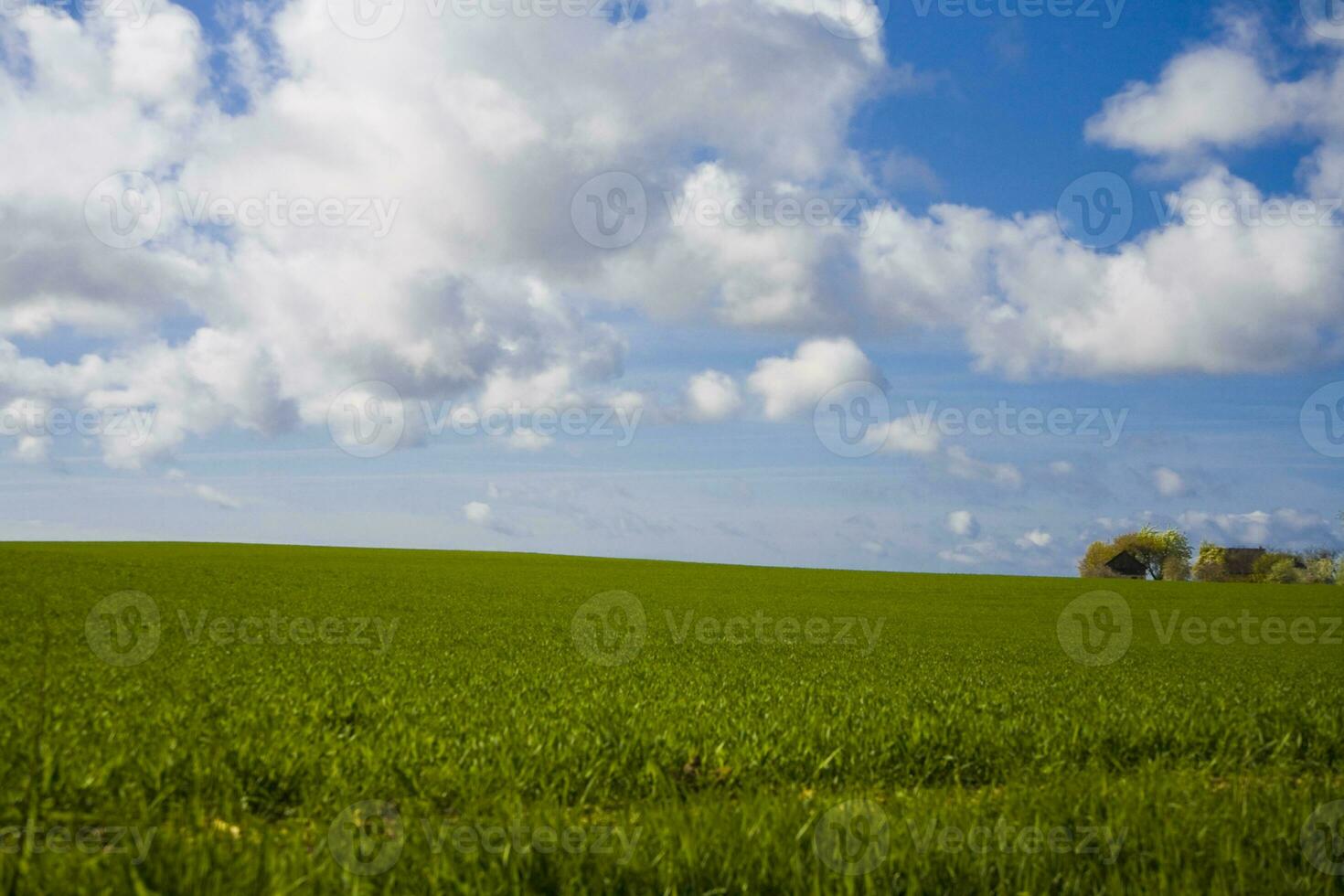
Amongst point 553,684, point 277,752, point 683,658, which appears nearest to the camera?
point 277,752

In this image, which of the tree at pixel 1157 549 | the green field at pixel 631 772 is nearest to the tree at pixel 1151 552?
the tree at pixel 1157 549

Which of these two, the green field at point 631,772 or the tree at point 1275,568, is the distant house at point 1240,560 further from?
the green field at point 631,772

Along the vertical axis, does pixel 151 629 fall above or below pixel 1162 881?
below

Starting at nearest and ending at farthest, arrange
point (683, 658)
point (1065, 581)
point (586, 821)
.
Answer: point (586, 821) < point (683, 658) < point (1065, 581)

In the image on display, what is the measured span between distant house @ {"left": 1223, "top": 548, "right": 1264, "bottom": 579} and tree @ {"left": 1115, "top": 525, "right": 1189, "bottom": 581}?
16.7 ft

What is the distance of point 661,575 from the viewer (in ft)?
216

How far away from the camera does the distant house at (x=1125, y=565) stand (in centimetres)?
12256

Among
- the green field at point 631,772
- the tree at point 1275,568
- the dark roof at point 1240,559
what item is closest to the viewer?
the green field at point 631,772

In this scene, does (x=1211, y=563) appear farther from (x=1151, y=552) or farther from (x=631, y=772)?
(x=631, y=772)

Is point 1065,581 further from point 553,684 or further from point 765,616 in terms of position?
point 553,684

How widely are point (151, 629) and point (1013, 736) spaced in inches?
826

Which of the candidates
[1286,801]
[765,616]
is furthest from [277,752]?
[765,616]

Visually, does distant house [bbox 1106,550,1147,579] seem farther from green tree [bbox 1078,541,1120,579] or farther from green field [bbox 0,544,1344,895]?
green field [bbox 0,544,1344,895]

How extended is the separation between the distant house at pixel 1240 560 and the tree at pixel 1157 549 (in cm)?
509
